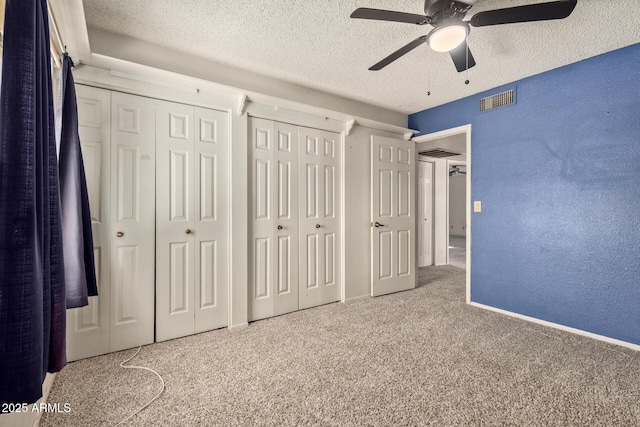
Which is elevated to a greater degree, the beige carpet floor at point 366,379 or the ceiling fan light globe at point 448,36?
the ceiling fan light globe at point 448,36

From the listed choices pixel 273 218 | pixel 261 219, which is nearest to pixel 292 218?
pixel 273 218

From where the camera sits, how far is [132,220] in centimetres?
225

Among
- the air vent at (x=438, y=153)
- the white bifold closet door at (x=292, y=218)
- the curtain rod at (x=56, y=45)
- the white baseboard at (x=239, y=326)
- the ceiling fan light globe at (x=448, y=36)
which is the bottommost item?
the white baseboard at (x=239, y=326)

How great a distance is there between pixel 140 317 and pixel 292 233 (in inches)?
59.5

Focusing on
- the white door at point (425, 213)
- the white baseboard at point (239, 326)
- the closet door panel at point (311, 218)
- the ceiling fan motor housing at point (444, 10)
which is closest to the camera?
the ceiling fan motor housing at point (444, 10)

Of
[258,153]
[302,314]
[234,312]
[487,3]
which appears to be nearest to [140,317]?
[234,312]

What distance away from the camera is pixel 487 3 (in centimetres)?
187

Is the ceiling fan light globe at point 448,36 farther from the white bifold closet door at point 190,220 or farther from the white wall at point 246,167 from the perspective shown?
the white bifold closet door at point 190,220

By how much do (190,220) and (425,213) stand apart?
14.7 feet

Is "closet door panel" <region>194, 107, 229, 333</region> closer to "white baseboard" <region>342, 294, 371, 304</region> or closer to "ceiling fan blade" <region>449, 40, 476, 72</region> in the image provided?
"white baseboard" <region>342, 294, 371, 304</region>

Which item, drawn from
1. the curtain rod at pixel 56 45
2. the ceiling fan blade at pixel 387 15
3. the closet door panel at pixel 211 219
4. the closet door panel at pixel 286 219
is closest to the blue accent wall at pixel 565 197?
the ceiling fan blade at pixel 387 15

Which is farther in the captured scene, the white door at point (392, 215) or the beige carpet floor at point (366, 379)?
the white door at point (392, 215)

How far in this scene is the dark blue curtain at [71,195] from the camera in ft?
5.29

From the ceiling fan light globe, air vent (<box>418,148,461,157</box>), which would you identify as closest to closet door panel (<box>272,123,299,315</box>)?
the ceiling fan light globe
